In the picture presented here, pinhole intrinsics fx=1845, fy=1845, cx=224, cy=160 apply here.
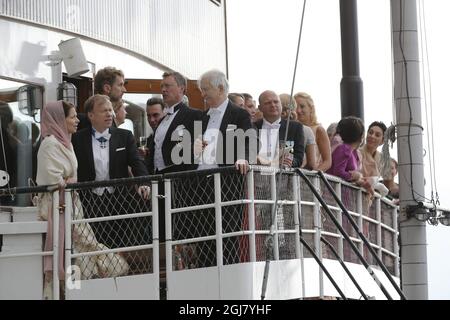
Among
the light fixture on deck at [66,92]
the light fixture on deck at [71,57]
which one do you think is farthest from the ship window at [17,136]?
the light fixture on deck at [71,57]

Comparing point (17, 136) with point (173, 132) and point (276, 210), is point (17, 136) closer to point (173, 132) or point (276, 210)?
point (173, 132)

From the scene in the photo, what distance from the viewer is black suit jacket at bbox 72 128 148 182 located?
17.6 metres

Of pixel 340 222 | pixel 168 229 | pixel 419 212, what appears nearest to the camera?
pixel 168 229

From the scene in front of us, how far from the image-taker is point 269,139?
17594 millimetres

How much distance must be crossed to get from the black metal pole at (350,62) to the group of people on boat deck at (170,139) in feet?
11.5

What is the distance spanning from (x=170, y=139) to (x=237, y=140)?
902mm

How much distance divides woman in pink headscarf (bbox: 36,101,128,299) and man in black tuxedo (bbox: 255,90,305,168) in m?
1.79

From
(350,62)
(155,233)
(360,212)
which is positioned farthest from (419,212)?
(350,62)

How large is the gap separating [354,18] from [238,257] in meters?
6.04

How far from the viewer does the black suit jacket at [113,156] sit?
1764 cm

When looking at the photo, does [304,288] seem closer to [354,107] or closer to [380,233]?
[380,233]

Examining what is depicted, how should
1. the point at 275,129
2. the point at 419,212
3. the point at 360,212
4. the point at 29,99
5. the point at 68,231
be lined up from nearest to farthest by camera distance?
the point at 68,231 < the point at 275,129 < the point at 419,212 < the point at 29,99 < the point at 360,212
